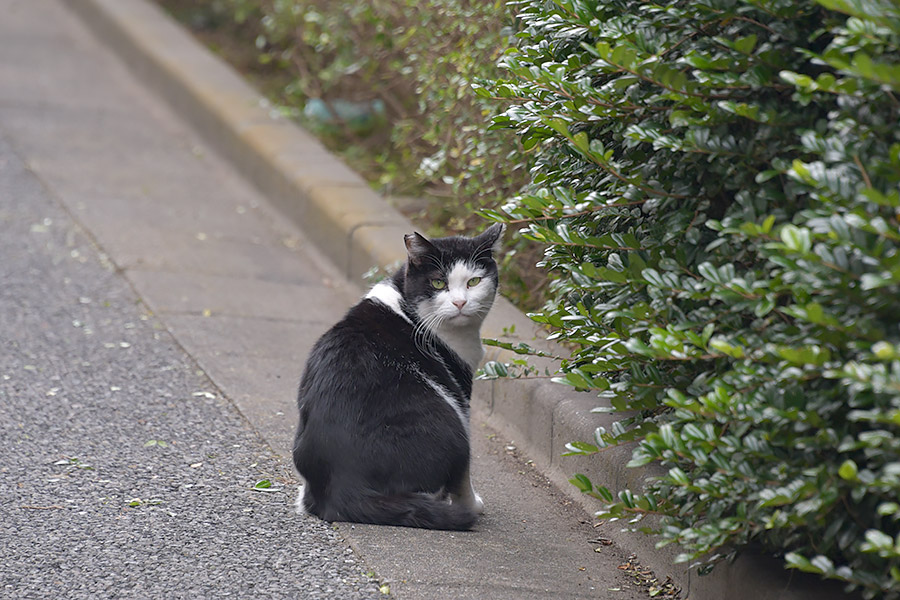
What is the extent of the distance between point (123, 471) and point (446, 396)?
1063 millimetres

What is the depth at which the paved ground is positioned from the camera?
288cm

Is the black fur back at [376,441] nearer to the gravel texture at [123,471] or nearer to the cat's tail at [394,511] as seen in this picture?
the cat's tail at [394,511]

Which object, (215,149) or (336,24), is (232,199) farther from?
(336,24)

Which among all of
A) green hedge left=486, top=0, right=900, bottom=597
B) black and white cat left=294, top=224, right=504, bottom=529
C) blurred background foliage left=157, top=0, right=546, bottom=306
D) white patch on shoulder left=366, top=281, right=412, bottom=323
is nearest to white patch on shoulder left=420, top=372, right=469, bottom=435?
black and white cat left=294, top=224, right=504, bottom=529

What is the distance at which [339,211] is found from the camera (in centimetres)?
552

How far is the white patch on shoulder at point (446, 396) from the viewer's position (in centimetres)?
326

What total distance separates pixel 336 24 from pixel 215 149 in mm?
1237

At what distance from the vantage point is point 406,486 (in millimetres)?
3113

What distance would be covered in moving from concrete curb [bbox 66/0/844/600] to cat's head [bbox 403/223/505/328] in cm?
49

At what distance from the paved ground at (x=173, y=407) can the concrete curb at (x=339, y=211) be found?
0.11 metres

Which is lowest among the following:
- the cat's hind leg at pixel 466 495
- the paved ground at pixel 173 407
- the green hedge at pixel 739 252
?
the paved ground at pixel 173 407

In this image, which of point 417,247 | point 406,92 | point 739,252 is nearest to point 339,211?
point 406,92

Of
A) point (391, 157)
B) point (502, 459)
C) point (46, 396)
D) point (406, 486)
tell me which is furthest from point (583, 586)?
point (391, 157)

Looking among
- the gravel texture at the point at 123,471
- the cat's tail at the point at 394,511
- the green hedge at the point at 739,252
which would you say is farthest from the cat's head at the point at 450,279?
the gravel texture at the point at 123,471
